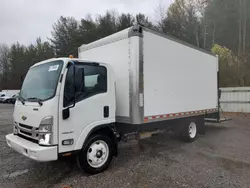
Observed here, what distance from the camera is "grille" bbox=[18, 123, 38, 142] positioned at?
361 centimetres

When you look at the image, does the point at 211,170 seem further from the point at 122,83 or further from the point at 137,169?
the point at 122,83

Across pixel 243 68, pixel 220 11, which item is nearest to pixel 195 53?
pixel 243 68

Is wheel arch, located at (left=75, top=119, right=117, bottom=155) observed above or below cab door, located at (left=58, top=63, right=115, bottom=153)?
below

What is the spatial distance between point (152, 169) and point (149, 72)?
222cm

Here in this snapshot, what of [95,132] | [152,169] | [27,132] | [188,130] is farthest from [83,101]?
[188,130]

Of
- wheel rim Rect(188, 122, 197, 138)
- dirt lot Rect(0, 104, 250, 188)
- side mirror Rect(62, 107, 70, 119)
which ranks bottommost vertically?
dirt lot Rect(0, 104, 250, 188)

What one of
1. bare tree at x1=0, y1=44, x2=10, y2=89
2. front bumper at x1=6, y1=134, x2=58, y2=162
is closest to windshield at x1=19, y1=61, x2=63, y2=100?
front bumper at x1=6, y1=134, x2=58, y2=162

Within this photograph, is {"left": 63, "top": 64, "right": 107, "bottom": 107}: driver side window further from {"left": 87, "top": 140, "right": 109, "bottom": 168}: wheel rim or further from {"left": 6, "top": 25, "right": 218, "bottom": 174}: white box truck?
{"left": 87, "top": 140, "right": 109, "bottom": 168}: wheel rim

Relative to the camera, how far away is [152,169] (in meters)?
4.52

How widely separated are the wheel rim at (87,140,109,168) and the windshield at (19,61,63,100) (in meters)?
1.39

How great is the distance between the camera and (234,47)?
74.4 ft

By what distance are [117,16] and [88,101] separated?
31168mm

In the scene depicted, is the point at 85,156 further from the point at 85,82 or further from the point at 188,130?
the point at 188,130

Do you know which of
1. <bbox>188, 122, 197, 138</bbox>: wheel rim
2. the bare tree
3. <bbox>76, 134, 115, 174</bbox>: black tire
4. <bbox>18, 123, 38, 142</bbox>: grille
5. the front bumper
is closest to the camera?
the front bumper
